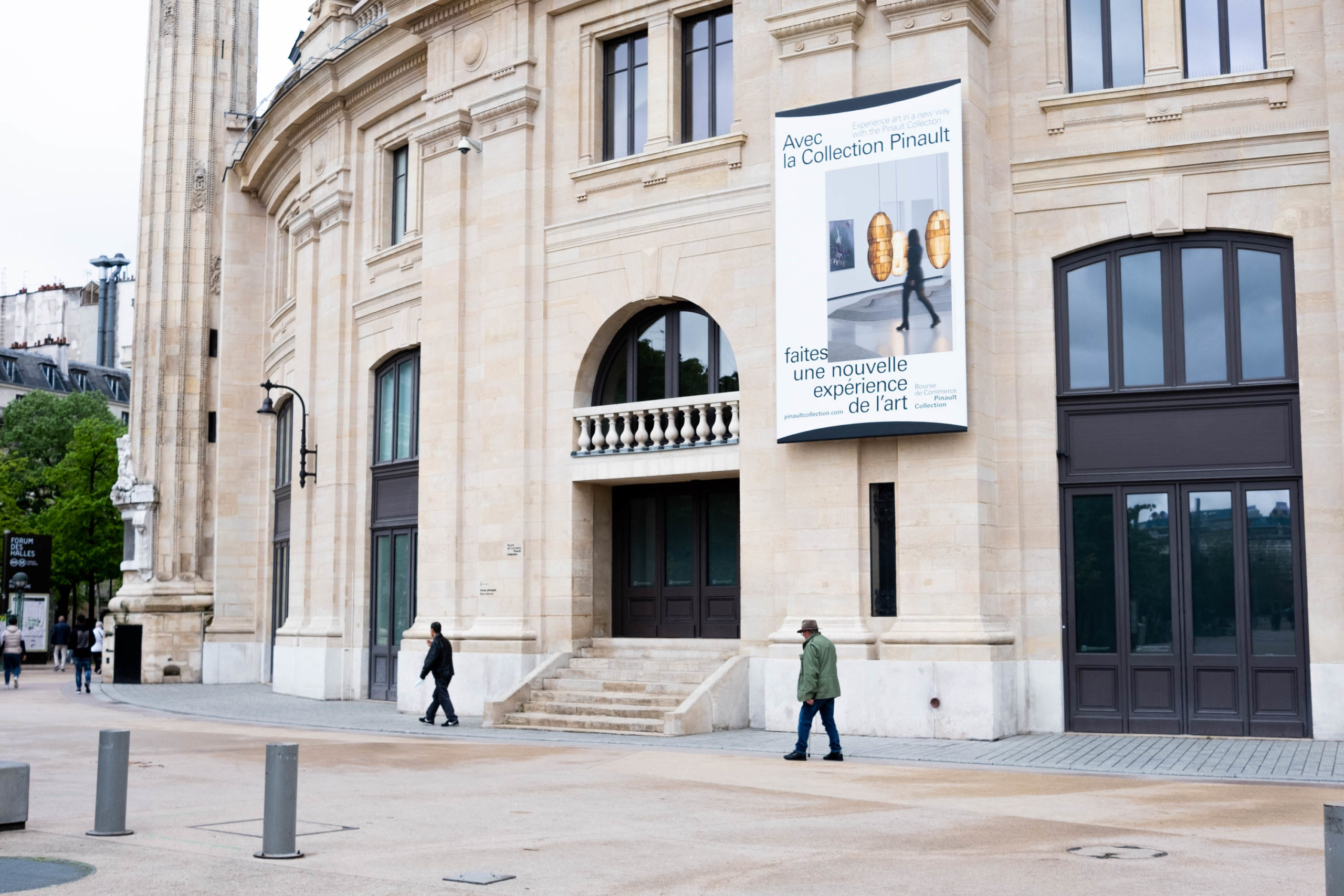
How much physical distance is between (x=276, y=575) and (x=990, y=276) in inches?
784

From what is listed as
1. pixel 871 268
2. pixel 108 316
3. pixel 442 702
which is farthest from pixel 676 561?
pixel 108 316

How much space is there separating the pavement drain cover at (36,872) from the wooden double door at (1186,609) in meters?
13.2

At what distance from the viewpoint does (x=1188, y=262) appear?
18.5 meters

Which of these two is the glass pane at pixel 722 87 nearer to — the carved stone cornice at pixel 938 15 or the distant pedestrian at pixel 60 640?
the carved stone cornice at pixel 938 15

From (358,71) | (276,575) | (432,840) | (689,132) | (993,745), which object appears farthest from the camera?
(276,575)

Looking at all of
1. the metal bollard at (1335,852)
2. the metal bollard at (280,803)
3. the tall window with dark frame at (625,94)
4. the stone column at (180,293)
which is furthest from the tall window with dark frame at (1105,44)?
the stone column at (180,293)

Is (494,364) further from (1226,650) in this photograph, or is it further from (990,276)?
(1226,650)

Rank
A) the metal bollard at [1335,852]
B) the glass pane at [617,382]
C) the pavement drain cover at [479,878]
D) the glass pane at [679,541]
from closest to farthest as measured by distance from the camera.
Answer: the metal bollard at [1335,852] → the pavement drain cover at [479,878] → the glass pane at [679,541] → the glass pane at [617,382]

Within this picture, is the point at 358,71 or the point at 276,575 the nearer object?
the point at 358,71

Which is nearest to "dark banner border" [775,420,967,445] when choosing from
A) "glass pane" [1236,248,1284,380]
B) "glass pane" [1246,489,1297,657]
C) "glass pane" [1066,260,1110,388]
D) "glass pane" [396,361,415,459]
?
"glass pane" [1066,260,1110,388]

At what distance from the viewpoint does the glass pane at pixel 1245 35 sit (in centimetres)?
1833

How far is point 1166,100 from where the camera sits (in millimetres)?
18453

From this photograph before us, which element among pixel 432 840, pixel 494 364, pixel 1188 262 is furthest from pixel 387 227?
pixel 432 840

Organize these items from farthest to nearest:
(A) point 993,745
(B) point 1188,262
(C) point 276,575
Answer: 1. (C) point 276,575
2. (B) point 1188,262
3. (A) point 993,745
